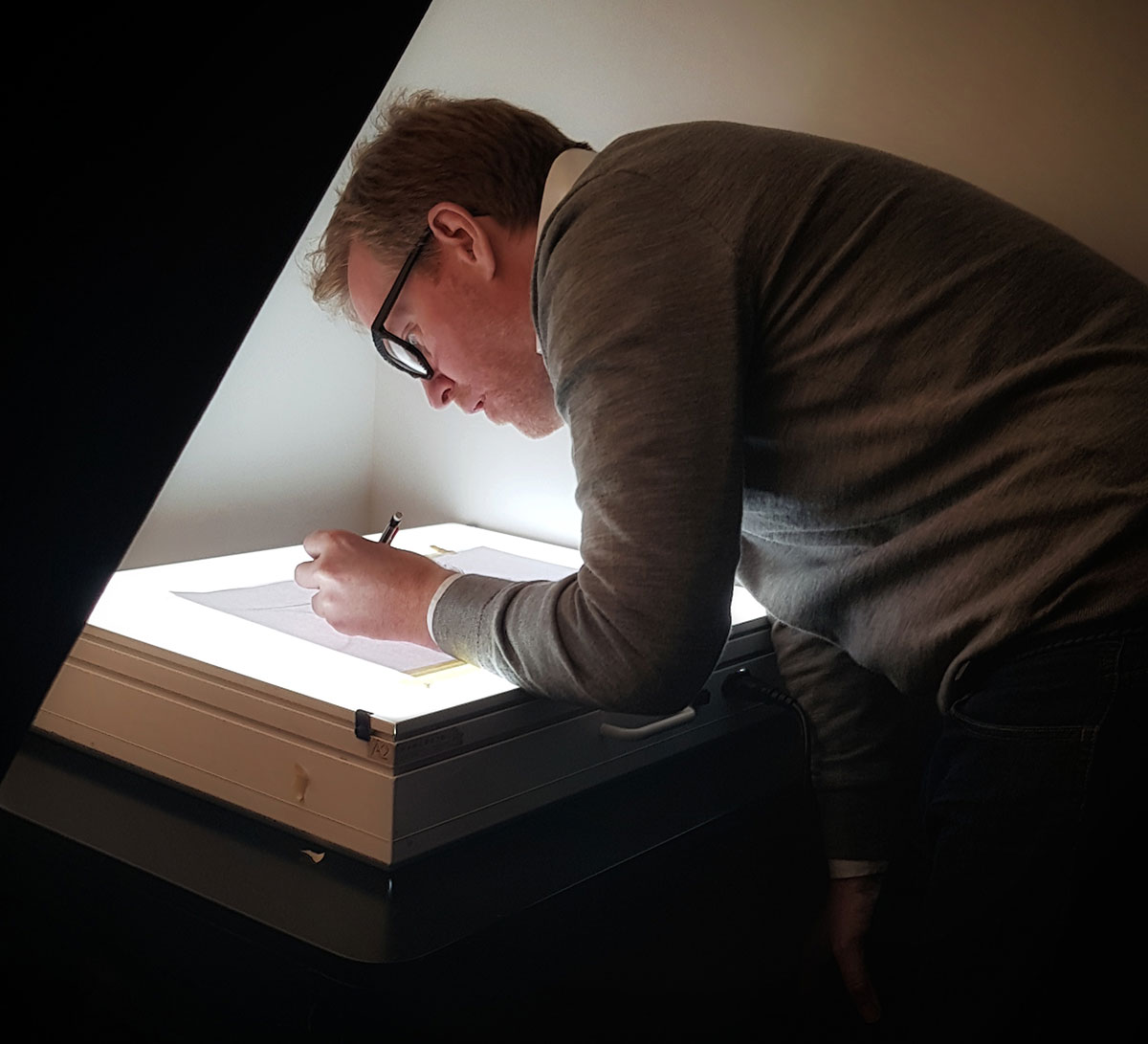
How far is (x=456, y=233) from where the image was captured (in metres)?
1.02

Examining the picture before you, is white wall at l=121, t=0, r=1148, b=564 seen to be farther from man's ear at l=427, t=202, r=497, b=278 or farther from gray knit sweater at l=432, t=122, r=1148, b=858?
man's ear at l=427, t=202, r=497, b=278

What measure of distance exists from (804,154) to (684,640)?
386mm

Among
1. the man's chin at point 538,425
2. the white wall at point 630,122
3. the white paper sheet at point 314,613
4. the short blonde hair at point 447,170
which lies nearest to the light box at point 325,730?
the white paper sheet at point 314,613

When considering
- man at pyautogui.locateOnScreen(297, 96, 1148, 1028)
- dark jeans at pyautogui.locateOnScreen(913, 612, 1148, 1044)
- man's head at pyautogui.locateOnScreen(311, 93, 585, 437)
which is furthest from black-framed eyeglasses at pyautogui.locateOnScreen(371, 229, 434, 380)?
dark jeans at pyautogui.locateOnScreen(913, 612, 1148, 1044)

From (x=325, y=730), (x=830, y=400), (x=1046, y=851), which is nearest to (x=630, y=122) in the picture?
(x=830, y=400)

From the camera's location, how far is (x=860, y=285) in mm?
857

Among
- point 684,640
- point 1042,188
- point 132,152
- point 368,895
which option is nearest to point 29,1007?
point 368,895

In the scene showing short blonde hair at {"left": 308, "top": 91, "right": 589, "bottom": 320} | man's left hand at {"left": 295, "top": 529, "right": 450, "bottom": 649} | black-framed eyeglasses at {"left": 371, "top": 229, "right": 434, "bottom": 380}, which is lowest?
man's left hand at {"left": 295, "top": 529, "right": 450, "bottom": 649}

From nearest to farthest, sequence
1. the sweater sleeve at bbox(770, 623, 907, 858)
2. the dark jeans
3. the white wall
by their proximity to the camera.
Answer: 1. the dark jeans
2. the sweater sleeve at bbox(770, 623, 907, 858)
3. the white wall

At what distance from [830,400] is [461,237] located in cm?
37

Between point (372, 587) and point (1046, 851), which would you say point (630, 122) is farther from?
point (1046, 851)

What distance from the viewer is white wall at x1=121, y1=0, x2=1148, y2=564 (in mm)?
1231

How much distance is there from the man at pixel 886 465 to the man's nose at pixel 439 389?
0.76ft

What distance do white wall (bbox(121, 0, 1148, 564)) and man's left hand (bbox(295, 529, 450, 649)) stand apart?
0.55 metres
